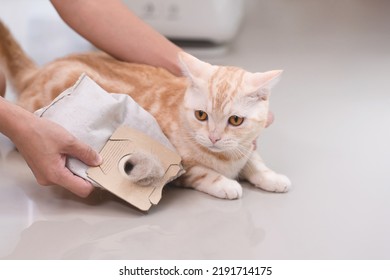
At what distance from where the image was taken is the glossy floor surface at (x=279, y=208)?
4.43ft

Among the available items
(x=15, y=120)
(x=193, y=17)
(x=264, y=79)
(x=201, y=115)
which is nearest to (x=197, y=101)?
(x=201, y=115)

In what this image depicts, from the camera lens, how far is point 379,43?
106 inches

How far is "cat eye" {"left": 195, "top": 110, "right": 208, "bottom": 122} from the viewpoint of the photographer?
1.49m

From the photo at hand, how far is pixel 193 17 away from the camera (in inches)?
101

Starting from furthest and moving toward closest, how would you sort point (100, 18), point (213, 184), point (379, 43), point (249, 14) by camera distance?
point (249, 14), point (379, 43), point (100, 18), point (213, 184)

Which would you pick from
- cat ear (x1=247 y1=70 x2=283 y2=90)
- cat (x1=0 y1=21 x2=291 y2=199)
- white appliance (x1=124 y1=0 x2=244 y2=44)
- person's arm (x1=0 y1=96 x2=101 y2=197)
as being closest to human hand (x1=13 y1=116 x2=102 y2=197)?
person's arm (x1=0 y1=96 x2=101 y2=197)

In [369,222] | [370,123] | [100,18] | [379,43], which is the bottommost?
[369,222]

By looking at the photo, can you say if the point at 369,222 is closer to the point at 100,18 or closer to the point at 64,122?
the point at 64,122

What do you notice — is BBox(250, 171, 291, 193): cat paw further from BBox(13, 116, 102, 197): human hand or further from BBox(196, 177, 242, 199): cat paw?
BBox(13, 116, 102, 197): human hand

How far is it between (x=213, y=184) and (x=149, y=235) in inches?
9.7

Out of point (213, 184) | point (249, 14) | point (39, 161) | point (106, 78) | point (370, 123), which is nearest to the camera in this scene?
point (39, 161)

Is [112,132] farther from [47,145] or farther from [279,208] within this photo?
[279,208]

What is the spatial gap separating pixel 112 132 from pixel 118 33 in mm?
431
